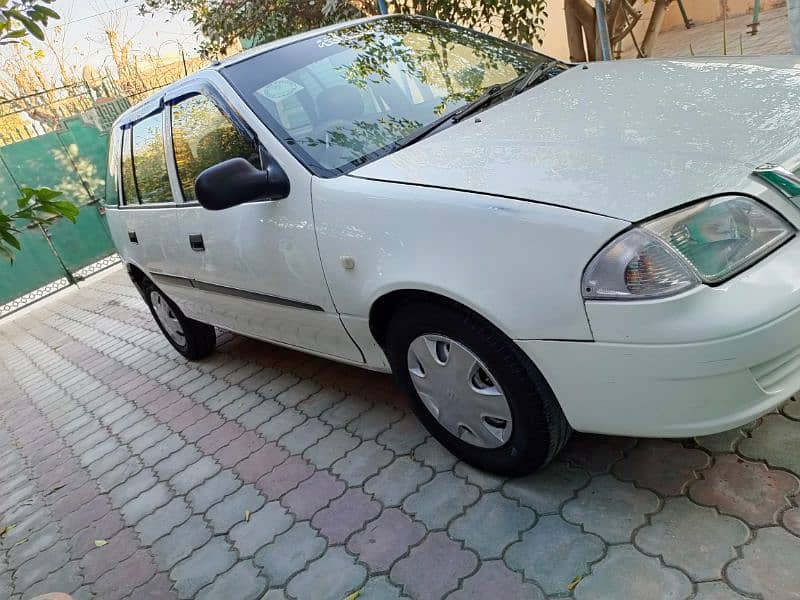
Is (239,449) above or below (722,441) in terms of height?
below

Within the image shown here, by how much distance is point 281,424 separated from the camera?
3342 mm

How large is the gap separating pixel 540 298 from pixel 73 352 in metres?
6.20

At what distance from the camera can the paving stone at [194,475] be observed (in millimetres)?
3061

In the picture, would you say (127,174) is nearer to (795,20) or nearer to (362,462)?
(362,462)

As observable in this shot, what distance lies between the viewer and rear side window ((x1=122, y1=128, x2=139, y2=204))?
3.97 m

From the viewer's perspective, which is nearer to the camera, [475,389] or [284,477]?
[475,389]

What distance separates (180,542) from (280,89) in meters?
2.01

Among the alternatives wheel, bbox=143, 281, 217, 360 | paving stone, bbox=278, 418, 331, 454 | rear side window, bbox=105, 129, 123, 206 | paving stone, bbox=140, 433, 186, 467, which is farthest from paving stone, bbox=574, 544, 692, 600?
rear side window, bbox=105, 129, 123, 206

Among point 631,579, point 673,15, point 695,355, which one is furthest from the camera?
point 673,15

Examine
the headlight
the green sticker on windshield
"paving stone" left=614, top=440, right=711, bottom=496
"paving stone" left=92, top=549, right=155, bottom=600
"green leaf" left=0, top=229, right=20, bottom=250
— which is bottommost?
"paving stone" left=92, top=549, right=155, bottom=600

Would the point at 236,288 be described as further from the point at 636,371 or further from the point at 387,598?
the point at 636,371

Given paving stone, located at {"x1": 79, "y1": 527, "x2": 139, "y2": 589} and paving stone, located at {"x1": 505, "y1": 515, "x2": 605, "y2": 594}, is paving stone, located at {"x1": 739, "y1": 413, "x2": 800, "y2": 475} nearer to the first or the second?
paving stone, located at {"x1": 505, "y1": 515, "x2": 605, "y2": 594}

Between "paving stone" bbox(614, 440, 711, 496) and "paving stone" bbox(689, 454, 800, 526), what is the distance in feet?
0.15

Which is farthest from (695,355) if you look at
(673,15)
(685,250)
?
(673,15)
